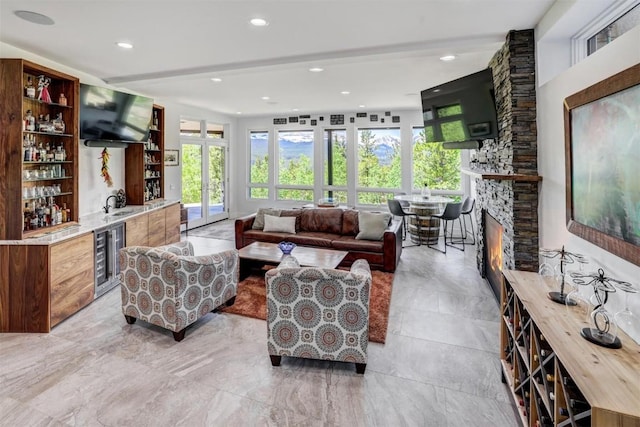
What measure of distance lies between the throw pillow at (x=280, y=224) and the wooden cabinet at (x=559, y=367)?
11.9 feet

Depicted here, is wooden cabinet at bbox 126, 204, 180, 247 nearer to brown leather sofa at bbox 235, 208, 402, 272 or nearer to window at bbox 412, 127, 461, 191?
brown leather sofa at bbox 235, 208, 402, 272

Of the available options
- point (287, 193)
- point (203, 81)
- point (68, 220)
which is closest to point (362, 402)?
point (68, 220)

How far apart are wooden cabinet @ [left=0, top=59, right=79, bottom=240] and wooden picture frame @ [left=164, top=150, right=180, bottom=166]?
304 cm

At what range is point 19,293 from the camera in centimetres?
311

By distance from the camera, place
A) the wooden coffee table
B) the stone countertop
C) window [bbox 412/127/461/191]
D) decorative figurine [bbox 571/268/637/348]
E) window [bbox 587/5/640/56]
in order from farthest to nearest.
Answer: window [bbox 412/127/461/191], the wooden coffee table, the stone countertop, window [bbox 587/5/640/56], decorative figurine [bbox 571/268/637/348]

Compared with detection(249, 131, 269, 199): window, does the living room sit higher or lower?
lower

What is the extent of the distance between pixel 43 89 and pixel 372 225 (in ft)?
13.7

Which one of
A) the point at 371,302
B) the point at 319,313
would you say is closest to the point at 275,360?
the point at 319,313

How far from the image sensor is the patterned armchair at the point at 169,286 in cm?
290

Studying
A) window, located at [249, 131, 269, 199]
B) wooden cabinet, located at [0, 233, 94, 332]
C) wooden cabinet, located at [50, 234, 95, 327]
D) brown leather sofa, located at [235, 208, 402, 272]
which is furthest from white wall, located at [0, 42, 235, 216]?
window, located at [249, 131, 269, 199]

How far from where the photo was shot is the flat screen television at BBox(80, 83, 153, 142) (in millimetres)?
4238

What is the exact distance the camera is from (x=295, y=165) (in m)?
8.96

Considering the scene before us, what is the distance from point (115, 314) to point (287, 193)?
234 inches

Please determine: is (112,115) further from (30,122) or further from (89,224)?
(89,224)
